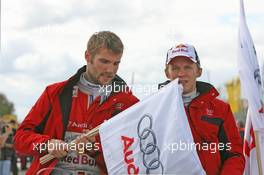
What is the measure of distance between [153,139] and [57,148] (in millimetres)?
694

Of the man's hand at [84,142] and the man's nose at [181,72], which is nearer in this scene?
the man's hand at [84,142]

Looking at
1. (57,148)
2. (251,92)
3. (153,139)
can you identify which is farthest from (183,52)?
(251,92)

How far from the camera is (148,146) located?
4.28 m

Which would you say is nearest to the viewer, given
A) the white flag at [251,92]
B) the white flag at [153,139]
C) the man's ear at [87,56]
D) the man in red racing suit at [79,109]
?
the white flag at [153,139]

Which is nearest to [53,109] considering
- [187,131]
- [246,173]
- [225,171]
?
[187,131]

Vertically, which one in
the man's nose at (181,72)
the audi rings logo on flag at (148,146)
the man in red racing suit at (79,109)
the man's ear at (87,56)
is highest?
the man's ear at (87,56)

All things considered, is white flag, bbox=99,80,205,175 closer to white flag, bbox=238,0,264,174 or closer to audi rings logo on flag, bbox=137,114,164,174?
audi rings logo on flag, bbox=137,114,164,174

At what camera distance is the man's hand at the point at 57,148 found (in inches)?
173

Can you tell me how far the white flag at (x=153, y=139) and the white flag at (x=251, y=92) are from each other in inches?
81.0

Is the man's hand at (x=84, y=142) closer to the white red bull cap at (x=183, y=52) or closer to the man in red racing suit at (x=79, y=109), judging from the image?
the man in red racing suit at (x=79, y=109)

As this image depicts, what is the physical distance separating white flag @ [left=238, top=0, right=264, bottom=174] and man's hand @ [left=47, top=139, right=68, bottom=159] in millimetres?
2456

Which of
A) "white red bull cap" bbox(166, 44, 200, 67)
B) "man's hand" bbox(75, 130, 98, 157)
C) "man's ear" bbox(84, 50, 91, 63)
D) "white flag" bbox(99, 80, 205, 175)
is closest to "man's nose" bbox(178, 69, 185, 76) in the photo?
"white red bull cap" bbox(166, 44, 200, 67)

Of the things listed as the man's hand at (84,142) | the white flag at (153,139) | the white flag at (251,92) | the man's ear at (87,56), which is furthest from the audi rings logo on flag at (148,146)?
the white flag at (251,92)

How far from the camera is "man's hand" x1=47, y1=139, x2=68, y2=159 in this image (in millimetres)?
4383
